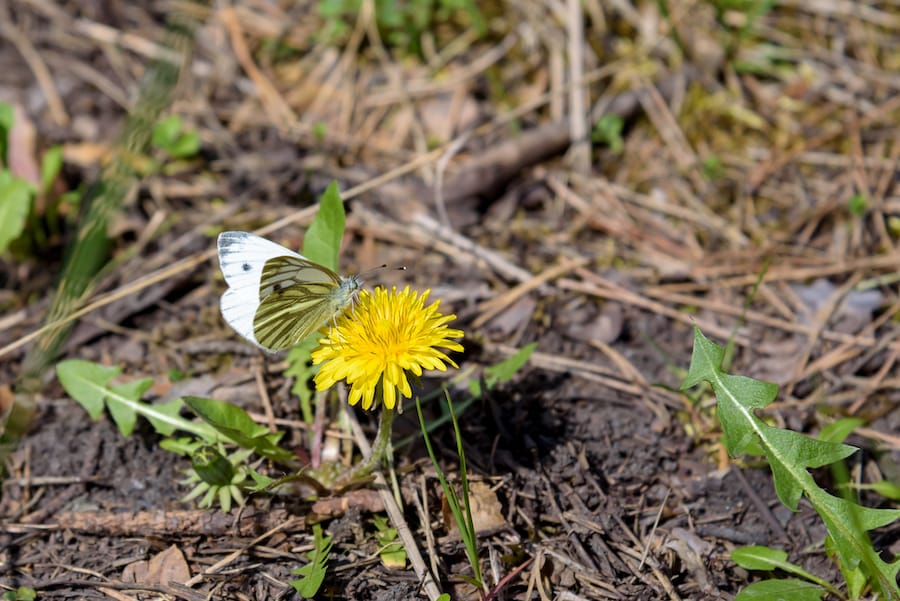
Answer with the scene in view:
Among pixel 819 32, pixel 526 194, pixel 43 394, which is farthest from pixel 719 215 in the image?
pixel 43 394

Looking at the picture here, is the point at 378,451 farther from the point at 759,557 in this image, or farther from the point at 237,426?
the point at 759,557

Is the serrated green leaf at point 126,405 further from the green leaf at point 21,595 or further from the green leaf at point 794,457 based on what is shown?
the green leaf at point 794,457

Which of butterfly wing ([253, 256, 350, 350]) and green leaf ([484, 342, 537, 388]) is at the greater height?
butterfly wing ([253, 256, 350, 350])

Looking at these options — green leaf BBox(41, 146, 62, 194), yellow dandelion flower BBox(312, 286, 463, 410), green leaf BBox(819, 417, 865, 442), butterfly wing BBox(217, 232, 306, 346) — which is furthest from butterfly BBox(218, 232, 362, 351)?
green leaf BBox(41, 146, 62, 194)

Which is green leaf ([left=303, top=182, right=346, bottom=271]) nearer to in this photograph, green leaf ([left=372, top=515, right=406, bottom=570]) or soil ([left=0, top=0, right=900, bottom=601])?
soil ([left=0, top=0, right=900, bottom=601])

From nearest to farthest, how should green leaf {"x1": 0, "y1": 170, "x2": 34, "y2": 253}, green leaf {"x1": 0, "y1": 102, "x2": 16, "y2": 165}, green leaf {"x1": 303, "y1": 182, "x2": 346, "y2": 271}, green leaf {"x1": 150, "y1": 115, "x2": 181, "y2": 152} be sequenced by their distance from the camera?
green leaf {"x1": 303, "y1": 182, "x2": 346, "y2": 271} → green leaf {"x1": 0, "y1": 170, "x2": 34, "y2": 253} → green leaf {"x1": 0, "y1": 102, "x2": 16, "y2": 165} → green leaf {"x1": 150, "y1": 115, "x2": 181, "y2": 152}

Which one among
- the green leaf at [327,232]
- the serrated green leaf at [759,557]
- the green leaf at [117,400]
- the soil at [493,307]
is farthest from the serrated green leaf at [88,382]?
the serrated green leaf at [759,557]
